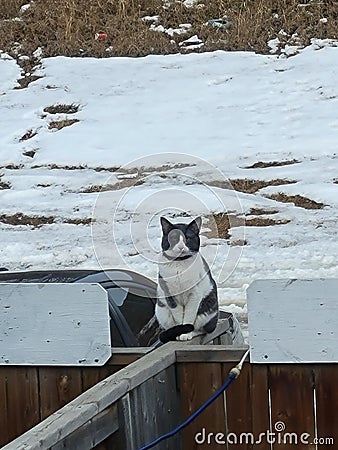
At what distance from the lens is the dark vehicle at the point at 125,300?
16.5 feet

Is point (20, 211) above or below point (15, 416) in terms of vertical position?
below

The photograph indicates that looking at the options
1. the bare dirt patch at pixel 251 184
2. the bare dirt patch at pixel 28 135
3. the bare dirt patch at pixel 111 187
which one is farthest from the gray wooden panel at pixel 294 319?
the bare dirt patch at pixel 28 135

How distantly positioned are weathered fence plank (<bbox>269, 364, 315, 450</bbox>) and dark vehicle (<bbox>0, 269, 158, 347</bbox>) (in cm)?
132

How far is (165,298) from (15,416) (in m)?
1.27

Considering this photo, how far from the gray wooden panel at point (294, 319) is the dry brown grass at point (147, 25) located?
51.3 feet

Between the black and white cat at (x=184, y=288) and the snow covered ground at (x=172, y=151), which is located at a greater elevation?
the black and white cat at (x=184, y=288)

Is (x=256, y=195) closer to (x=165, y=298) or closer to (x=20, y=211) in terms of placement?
(x=20, y=211)

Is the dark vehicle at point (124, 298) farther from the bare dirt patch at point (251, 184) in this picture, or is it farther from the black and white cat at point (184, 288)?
the bare dirt patch at point (251, 184)

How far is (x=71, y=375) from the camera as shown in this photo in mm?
3996

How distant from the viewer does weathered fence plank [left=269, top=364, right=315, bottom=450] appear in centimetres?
375

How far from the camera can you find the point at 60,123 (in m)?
16.7

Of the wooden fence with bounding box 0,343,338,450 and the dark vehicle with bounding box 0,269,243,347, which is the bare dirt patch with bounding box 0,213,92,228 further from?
the wooden fence with bounding box 0,343,338,450

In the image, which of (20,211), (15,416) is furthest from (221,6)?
(15,416)

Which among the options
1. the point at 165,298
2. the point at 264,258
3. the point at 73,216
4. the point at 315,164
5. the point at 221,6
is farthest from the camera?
the point at 221,6
